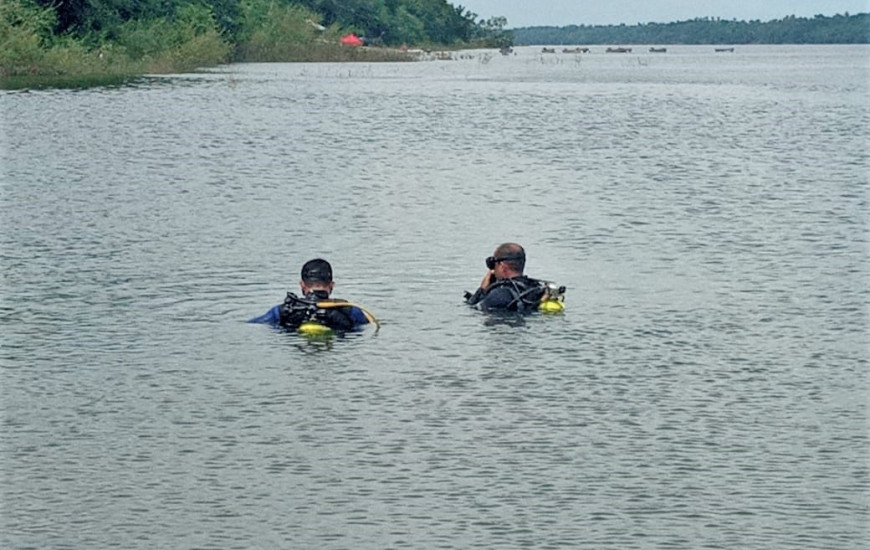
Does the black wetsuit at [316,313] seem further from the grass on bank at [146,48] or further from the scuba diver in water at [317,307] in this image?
the grass on bank at [146,48]

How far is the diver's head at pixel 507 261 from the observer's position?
18.3m

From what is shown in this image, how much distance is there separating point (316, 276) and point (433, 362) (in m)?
1.77

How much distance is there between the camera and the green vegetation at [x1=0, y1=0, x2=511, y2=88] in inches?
3068

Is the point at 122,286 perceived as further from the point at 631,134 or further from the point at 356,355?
the point at 631,134

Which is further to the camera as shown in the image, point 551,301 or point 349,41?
point 349,41

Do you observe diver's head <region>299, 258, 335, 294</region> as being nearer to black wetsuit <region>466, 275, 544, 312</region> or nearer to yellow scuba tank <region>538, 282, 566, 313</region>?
black wetsuit <region>466, 275, 544, 312</region>

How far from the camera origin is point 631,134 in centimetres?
4731

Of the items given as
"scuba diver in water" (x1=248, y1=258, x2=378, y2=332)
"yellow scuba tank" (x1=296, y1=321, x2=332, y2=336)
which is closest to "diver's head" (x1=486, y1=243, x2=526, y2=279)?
"scuba diver in water" (x1=248, y1=258, x2=378, y2=332)

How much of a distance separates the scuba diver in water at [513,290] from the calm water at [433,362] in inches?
14.6

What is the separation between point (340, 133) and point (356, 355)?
30874 millimetres

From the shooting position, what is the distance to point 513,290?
1825cm

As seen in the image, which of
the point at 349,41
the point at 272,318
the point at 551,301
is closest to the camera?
the point at 272,318

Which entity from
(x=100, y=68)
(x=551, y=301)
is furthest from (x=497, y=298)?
(x=100, y=68)

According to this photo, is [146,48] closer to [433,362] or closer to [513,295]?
[513,295]
